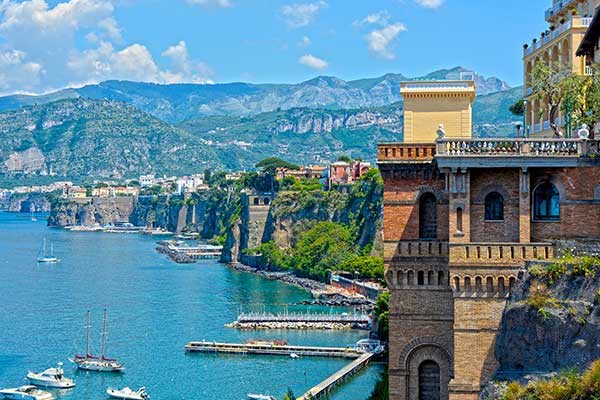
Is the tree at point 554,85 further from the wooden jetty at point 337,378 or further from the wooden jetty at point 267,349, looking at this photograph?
the wooden jetty at point 267,349

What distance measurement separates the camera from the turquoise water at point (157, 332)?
271ft

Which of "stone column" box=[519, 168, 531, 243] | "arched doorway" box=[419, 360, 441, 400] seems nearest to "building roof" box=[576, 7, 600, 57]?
"stone column" box=[519, 168, 531, 243]

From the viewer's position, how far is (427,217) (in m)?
37.0

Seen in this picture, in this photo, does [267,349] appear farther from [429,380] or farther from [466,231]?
[466,231]

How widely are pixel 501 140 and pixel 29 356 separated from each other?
2762 inches

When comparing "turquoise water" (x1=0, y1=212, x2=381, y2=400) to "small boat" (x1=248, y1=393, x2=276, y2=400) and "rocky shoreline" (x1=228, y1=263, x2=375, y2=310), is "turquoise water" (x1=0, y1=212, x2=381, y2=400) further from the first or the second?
"rocky shoreline" (x1=228, y1=263, x2=375, y2=310)

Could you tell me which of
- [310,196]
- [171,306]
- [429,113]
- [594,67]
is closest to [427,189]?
[429,113]

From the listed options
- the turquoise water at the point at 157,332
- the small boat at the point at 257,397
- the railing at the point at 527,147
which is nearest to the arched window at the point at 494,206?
the railing at the point at 527,147

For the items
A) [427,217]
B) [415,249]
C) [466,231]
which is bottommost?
[415,249]

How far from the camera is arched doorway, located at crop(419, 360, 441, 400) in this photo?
37.6 metres

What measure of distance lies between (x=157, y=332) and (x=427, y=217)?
72.5m

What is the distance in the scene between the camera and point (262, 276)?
552ft

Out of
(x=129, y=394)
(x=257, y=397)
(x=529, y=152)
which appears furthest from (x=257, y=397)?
(x=529, y=152)

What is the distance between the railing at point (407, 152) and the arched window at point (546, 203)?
468cm
